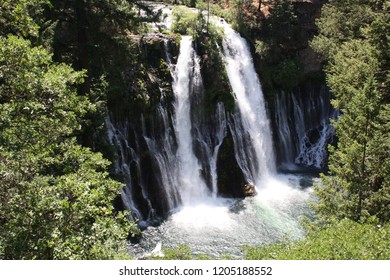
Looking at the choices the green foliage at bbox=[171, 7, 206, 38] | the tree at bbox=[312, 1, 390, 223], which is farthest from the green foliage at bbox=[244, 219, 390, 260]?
the green foliage at bbox=[171, 7, 206, 38]

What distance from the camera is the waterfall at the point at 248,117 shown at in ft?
81.4

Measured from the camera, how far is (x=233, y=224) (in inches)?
776

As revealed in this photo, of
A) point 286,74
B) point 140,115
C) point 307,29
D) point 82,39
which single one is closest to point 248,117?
point 286,74

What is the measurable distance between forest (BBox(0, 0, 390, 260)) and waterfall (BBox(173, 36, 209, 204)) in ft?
2.04

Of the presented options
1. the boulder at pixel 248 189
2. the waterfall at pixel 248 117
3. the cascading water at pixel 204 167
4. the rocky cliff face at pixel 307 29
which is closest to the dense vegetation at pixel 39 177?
the cascading water at pixel 204 167

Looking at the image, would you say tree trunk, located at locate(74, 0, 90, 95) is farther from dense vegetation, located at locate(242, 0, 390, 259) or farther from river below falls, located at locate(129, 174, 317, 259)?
dense vegetation, located at locate(242, 0, 390, 259)

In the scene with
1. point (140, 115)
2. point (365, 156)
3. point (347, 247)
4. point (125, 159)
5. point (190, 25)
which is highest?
point (190, 25)

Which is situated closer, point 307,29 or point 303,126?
point 303,126

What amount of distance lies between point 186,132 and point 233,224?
6738mm

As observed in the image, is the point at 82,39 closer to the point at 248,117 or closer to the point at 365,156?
the point at 365,156

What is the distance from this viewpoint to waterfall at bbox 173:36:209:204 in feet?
73.3
